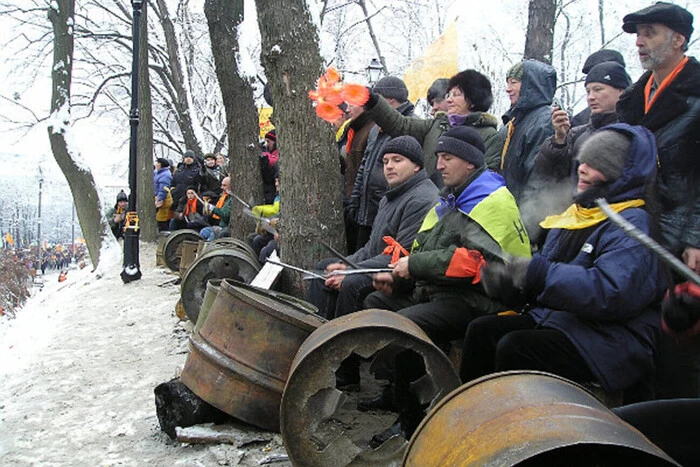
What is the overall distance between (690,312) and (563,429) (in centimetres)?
61

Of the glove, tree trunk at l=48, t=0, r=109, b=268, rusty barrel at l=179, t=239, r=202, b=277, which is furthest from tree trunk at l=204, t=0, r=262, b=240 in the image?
the glove

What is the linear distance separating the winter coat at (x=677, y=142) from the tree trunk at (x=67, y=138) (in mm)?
12475

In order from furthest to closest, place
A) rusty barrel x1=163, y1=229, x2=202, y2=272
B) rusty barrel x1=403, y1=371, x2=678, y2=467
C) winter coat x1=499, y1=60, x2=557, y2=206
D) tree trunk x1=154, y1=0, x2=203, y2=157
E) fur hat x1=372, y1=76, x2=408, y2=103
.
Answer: tree trunk x1=154, y1=0, x2=203, y2=157
rusty barrel x1=163, y1=229, x2=202, y2=272
fur hat x1=372, y1=76, x2=408, y2=103
winter coat x1=499, y1=60, x2=557, y2=206
rusty barrel x1=403, y1=371, x2=678, y2=467

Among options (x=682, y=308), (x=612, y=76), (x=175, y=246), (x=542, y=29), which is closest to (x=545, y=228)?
(x=612, y=76)

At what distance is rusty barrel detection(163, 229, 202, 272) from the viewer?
35.6ft

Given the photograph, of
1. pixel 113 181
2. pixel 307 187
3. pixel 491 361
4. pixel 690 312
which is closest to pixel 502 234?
pixel 491 361

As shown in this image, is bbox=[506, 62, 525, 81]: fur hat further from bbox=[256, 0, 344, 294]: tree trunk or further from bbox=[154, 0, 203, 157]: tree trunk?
bbox=[154, 0, 203, 157]: tree trunk

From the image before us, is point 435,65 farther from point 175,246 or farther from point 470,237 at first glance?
point 470,237

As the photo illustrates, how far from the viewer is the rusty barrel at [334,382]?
10.5ft

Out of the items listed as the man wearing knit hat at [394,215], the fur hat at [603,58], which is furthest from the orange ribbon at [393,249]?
the fur hat at [603,58]

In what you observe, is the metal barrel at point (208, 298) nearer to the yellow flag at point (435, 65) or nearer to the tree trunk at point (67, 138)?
the yellow flag at point (435, 65)

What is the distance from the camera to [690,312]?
210cm

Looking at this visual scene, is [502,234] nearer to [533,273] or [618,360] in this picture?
[533,273]

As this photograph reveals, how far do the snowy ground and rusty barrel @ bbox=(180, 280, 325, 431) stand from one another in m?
0.22
